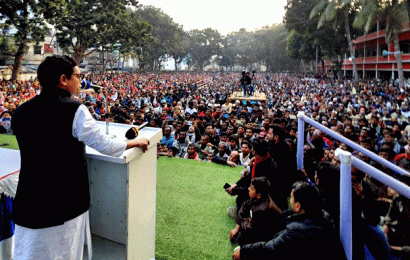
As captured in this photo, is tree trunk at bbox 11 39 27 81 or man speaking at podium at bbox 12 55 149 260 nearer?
man speaking at podium at bbox 12 55 149 260

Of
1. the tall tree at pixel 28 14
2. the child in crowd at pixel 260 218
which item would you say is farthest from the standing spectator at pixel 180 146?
the tall tree at pixel 28 14


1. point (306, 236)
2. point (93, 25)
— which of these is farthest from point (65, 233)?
point (93, 25)

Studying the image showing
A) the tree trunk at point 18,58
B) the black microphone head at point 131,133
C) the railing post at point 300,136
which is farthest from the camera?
the tree trunk at point 18,58

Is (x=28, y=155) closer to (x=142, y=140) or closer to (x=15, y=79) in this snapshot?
(x=142, y=140)

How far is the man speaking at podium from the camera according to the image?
165 centimetres

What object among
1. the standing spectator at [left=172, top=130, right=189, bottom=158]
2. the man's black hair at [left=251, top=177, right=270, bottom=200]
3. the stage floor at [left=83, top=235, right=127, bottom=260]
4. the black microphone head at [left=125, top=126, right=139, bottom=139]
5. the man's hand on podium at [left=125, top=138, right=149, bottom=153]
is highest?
the black microphone head at [left=125, top=126, right=139, bottom=139]

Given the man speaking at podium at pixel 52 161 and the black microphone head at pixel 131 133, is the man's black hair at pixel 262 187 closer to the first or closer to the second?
the black microphone head at pixel 131 133

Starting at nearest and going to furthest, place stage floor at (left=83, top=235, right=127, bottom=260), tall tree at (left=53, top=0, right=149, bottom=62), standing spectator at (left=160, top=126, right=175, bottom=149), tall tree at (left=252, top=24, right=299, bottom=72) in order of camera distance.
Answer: stage floor at (left=83, top=235, right=127, bottom=260)
standing spectator at (left=160, top=126, right=175, bottom=149)
tall tree at (left=53, top=0, right=149, bottom=62)
tall tree at (left=252, top=24, right=299, bottom=72)

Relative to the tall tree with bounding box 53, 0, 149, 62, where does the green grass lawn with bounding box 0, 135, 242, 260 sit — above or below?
below

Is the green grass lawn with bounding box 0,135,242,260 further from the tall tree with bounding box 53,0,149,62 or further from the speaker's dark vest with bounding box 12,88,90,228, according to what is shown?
the tall tree with bounding box 53,0,149,62

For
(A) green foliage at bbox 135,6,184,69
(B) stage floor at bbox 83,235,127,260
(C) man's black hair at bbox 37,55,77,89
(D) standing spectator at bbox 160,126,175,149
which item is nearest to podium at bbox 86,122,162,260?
(B) stage floor at bbox 83,235,127,260

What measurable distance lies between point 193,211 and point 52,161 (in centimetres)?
227

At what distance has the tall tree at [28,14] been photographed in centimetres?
1938

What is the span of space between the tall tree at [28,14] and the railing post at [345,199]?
22.3m
